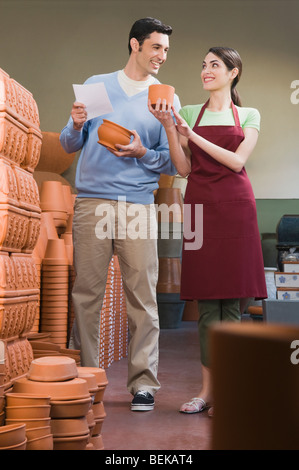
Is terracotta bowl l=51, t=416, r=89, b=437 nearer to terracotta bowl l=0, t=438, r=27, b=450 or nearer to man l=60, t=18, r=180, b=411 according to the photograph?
terracotta bowl l=0, t=438, r=27, b=450

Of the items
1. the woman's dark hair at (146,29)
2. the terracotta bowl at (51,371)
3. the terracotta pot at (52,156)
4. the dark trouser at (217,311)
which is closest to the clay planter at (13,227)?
the terracotta bowl at (51,371)

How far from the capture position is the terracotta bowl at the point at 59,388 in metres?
1.67

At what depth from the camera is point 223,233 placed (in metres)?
2.47

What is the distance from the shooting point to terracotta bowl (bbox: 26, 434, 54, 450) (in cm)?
155

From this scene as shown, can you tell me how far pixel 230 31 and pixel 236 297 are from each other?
5.57 m

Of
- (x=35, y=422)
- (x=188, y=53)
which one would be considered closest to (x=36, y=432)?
(x=35, y=422)

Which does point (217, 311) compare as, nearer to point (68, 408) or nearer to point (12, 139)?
point (68, 408)

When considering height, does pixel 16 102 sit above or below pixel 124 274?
above

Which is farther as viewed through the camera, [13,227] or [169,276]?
[169,276]

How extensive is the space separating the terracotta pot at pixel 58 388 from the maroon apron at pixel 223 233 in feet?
2.94

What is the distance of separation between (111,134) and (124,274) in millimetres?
634

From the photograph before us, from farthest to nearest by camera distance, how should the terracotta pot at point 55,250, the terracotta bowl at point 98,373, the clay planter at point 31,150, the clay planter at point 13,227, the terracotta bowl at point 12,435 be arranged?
the terracotta pot at point 55,250
the clay planter at point 31,150
the terracotta bowl at point 98,373
the clay planter at point 13,227
the terracotta bowl at point 12,435

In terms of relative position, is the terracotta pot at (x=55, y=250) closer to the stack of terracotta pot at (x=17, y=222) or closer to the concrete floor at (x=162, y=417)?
the concrete floor at (x=162, y=417)
